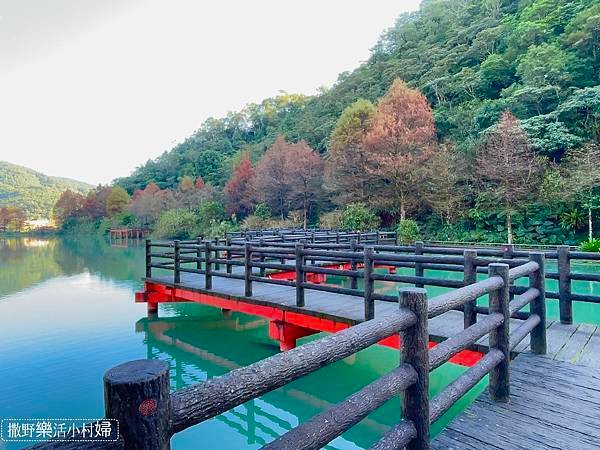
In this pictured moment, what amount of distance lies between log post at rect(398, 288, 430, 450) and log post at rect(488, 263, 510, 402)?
1035 mm

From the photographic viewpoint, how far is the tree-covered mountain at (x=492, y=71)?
17328 millimetres

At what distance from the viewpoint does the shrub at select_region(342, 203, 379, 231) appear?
780 inches

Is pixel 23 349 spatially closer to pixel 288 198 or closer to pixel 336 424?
pixel 336 424

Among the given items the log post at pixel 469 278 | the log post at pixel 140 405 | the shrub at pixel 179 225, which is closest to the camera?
the log post at pixel 140 405

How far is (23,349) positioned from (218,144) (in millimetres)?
52565

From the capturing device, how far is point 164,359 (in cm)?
526

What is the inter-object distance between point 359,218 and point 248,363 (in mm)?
14552

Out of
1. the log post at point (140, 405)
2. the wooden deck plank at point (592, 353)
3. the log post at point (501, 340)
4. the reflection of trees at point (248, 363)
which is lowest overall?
the reflection of trees at point (248, 363)

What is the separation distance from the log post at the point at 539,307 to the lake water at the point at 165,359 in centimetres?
151

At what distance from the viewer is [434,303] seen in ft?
6.50

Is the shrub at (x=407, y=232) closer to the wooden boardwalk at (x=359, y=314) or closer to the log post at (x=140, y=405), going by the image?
the wooden boardwalk at (x=359, y=314)

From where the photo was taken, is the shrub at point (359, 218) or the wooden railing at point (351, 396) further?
the shrub at point (359, 218)

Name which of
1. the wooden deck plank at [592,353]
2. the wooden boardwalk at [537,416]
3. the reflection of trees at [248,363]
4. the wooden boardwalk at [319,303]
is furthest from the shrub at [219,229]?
the wooden boardwalk at [537,416]

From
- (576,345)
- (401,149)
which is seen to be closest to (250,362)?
(576,345)
